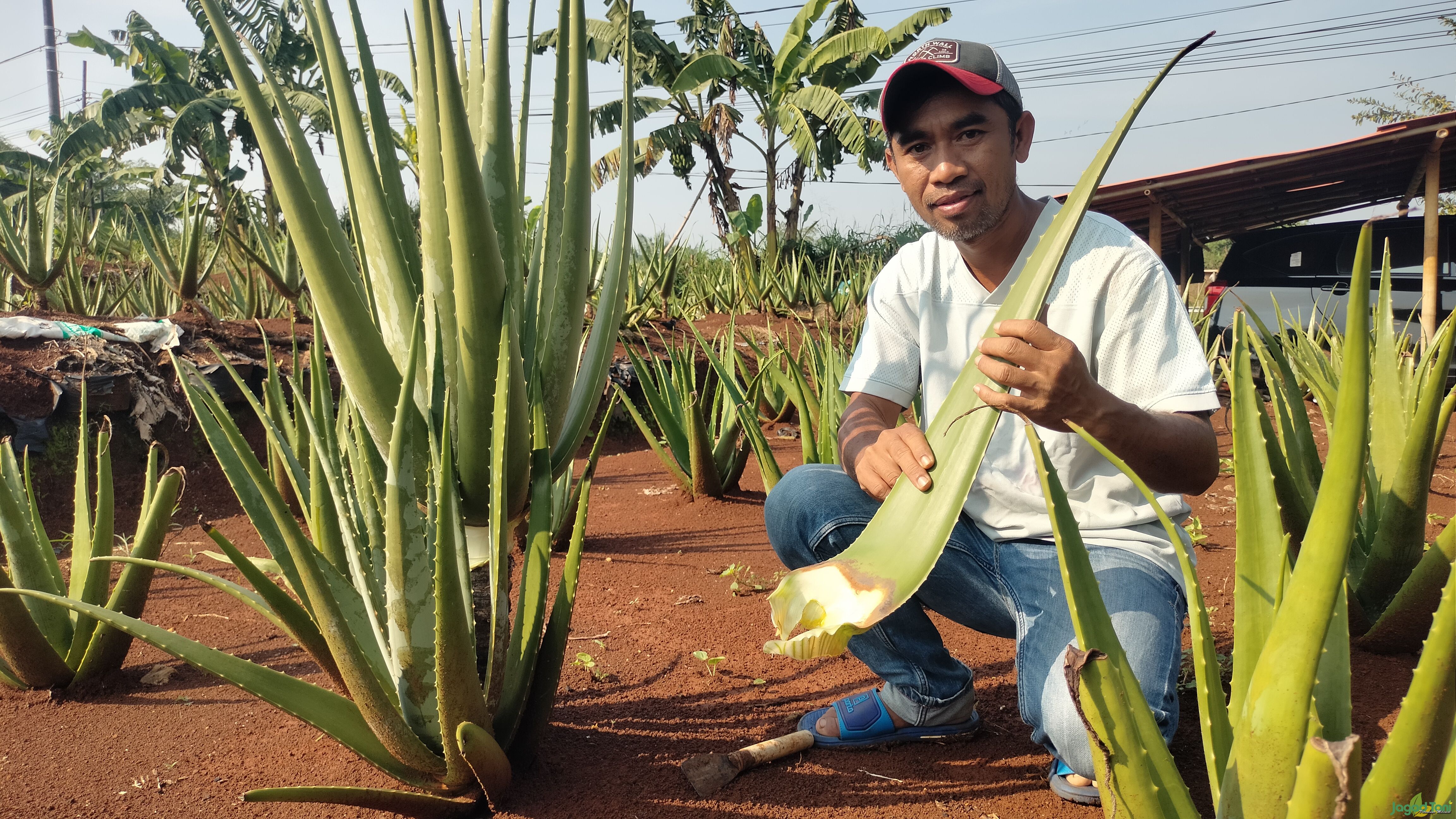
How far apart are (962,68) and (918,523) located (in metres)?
0.91

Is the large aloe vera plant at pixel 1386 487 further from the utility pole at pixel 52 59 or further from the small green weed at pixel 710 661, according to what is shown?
the utility pole at pixel 52 59

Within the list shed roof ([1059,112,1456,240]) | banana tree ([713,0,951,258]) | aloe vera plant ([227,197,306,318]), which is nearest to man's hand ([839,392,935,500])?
aloe vera plant ([227,197,306,318])

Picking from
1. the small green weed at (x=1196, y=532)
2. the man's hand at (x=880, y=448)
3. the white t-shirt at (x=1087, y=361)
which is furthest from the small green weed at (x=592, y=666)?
the small green weed at (x=1196, y=532)

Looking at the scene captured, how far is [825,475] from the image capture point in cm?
150

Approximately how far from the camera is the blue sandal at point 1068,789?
1122mm

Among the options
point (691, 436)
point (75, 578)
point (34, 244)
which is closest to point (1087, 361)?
point (691, 436)

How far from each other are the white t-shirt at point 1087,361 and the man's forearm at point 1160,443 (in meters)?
0.06

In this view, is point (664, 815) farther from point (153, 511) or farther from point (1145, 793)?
point (153, 511)

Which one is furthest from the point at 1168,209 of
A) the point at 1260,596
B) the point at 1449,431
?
the point at 1260,596

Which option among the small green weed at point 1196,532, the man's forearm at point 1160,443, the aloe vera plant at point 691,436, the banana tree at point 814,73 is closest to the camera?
the man's forearm at point 1160,443

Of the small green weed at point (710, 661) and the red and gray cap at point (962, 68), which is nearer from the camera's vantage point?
the red and gray cap at point (962, 68)

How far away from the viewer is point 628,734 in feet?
4.43

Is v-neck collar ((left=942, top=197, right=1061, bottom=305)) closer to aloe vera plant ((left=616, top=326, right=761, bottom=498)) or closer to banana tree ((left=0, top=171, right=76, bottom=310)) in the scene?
aloe vera plant ((left=616, top=326, right=761, bottom=498))

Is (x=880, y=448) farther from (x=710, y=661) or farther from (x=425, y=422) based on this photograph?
(x=710, y=661)
